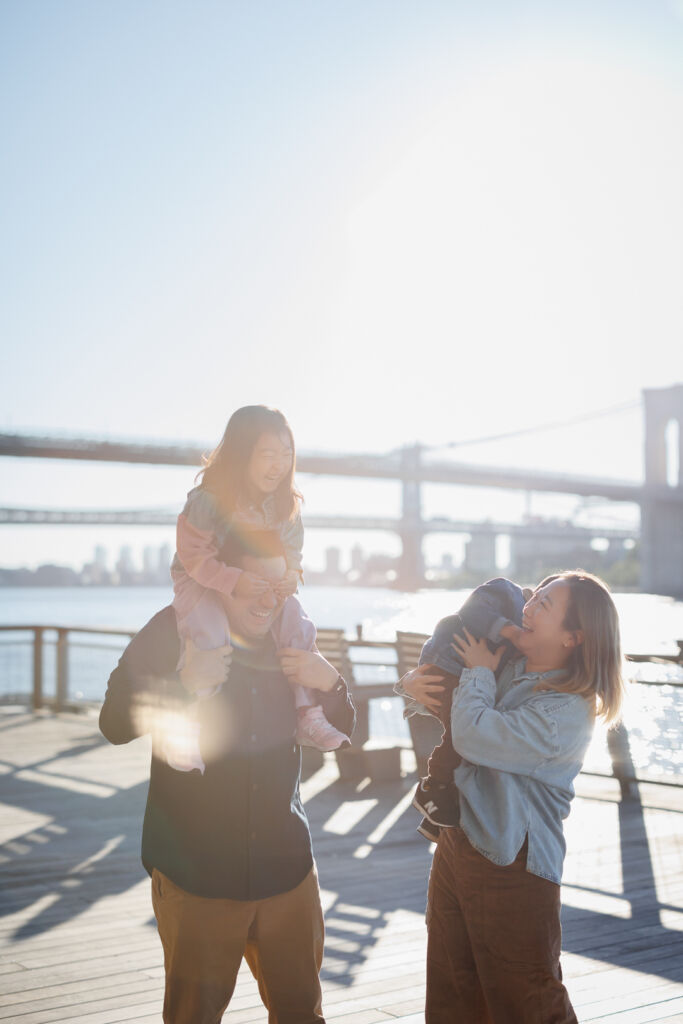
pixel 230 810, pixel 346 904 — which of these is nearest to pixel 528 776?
pixel 230 810

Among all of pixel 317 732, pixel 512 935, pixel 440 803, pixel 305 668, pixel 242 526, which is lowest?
pixel 512 935

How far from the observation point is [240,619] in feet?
5.66

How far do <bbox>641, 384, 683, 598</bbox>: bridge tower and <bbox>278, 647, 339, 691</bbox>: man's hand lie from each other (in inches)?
1617

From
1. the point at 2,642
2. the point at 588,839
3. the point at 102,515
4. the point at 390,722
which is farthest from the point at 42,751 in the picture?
the point at 102,515

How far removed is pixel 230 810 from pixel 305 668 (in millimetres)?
261

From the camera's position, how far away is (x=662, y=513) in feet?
139

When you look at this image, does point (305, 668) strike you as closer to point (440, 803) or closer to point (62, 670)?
point (440, 803)

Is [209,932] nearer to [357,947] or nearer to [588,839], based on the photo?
[357,947]

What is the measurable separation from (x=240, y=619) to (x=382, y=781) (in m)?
4.49

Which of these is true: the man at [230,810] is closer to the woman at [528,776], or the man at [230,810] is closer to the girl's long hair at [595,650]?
the woman at [528,776]

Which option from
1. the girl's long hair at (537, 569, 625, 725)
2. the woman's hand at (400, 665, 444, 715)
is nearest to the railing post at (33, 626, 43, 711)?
the woman's hand at (400, 665, 444, 715)

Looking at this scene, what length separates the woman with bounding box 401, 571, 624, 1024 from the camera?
1.73 meters

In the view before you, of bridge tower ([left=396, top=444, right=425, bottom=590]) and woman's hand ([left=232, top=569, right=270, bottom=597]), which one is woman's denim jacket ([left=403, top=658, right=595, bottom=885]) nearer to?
woman's hand ([left=232, top=569, right=270, bottom=597])

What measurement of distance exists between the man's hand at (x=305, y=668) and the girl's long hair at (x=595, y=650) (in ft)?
1.28
